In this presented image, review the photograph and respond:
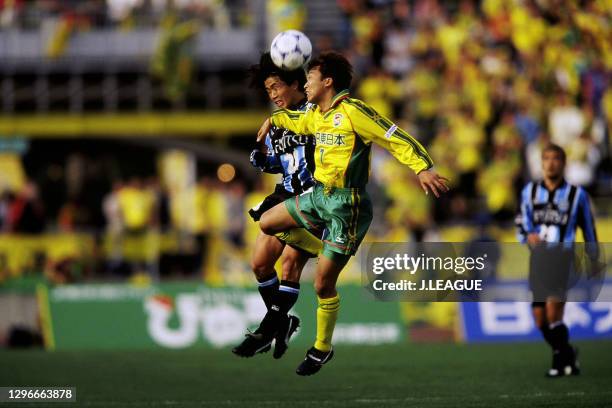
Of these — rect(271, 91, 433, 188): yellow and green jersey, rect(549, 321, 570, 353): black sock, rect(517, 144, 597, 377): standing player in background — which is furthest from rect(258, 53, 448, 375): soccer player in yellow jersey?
rect(549, 321, 570, 353): black sock

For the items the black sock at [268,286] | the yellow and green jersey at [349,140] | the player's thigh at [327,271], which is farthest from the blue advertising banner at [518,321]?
the yellow and green jersey at [349,140]

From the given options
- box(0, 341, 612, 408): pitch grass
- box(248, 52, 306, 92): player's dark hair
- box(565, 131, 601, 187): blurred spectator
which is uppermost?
box(565, 131, 601, 187): blurred spectator

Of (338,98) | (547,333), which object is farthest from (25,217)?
(338,98)

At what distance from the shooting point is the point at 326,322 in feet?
30.5

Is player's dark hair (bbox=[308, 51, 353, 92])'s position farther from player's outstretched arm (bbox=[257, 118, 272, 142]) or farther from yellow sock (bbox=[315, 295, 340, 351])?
yellow sock (bbox=[315, 295, 340, 351])

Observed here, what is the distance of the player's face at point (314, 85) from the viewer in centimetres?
901

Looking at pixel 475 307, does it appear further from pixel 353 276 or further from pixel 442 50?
pixel 442 50

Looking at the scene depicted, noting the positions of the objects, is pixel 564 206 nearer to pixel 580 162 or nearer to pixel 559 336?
pixel 559 336

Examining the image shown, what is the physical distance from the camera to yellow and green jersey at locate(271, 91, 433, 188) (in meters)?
8.75

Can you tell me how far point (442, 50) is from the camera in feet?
69.6

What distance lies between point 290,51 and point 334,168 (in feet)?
3.62

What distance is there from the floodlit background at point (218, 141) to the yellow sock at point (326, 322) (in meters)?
6.08

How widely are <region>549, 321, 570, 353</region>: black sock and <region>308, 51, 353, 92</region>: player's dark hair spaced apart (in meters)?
3.99

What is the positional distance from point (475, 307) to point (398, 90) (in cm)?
577
